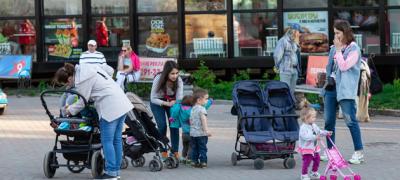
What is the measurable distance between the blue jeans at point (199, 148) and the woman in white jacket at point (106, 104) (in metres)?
1.51

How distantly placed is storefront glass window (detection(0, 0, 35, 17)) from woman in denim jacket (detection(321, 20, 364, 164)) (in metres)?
14.7

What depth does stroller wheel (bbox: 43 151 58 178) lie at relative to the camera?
11820 millimetres

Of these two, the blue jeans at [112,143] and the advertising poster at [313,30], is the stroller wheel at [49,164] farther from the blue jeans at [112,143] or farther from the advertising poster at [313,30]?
the advertising poster at [313,30]

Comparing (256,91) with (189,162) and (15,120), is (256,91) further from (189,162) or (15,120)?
(15,120)

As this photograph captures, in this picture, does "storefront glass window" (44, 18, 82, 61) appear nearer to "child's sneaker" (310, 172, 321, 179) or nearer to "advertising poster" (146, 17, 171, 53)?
"advertising poster" (146, 17, 171, 53)

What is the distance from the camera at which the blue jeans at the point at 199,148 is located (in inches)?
500

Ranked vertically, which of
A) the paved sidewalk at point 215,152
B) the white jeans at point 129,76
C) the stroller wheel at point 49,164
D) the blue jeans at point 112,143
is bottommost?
the paved sidewalk at point 215,152

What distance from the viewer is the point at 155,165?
1250 centimetres

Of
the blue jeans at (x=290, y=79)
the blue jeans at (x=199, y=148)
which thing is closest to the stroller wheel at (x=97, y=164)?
the blue jeans at (x=199, y=148)

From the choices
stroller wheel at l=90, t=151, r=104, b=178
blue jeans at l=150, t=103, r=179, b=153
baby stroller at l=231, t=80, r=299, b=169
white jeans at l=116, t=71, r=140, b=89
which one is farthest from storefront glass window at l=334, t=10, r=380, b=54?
stroller wheel at l=90, t=151, r=104, b=178

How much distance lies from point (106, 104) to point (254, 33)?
14.6 metres

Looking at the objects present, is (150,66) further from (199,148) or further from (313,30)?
(199,148)

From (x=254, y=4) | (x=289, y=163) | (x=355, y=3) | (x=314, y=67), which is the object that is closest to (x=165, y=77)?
(x=289, y=163)

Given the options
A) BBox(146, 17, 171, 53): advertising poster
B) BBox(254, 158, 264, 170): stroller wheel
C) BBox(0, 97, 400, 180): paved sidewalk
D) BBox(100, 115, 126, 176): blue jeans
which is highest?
BBox(146, 17, 171, 53): advertising poster
